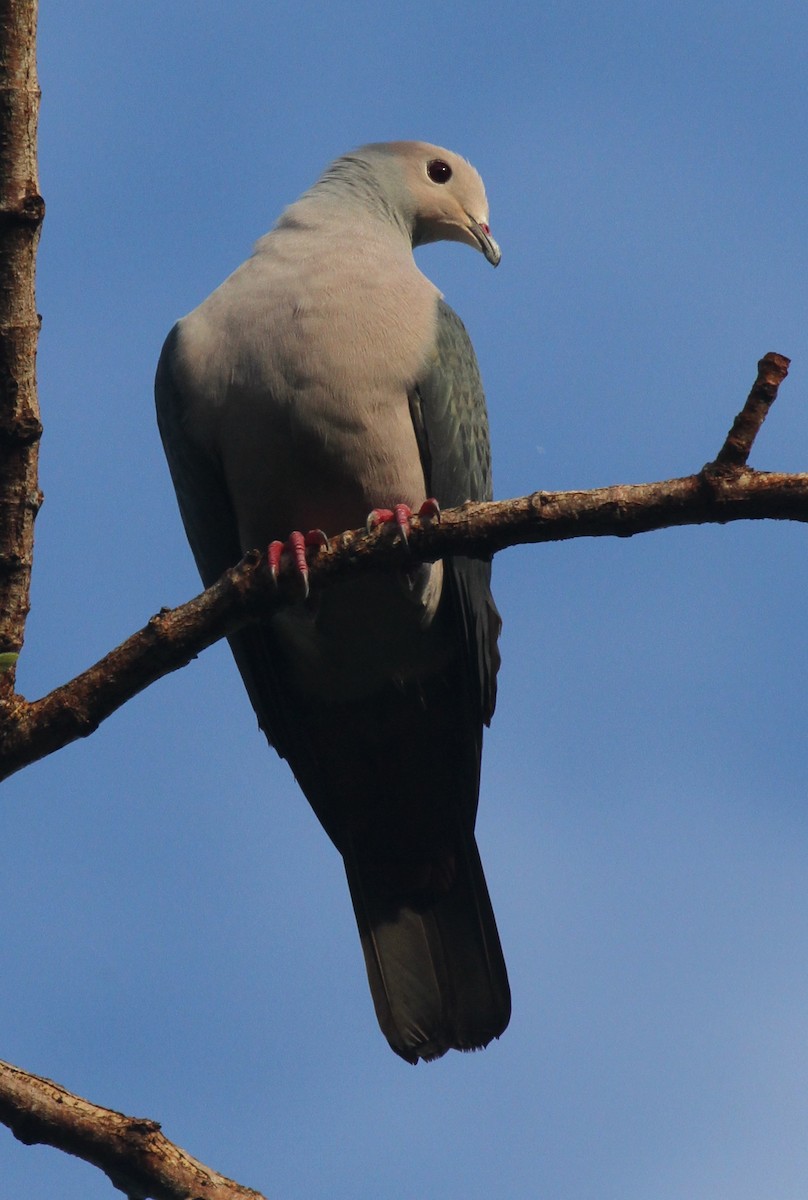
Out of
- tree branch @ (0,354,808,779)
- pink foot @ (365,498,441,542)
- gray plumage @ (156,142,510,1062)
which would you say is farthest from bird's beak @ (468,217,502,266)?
tree branch @ (0,354,808,779)

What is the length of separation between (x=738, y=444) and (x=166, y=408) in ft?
7.66

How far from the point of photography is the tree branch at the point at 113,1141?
3369 mm

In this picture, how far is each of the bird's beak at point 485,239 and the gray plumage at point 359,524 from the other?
0.52 m

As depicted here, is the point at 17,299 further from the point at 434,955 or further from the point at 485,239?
the point at 485,239

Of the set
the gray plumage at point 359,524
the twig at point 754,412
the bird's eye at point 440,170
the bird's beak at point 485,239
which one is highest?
the bird's eye at point 440,170

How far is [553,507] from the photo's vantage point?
11.9 ft

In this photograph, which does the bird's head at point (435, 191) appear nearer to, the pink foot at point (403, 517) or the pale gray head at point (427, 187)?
the pale gray head at point (427, 187)

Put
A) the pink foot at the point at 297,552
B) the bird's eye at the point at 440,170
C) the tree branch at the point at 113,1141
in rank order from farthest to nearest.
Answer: the bird's eye at the point at 440,170, the pink foot at the point at 297,552, the tree branch at the point at 113,1141

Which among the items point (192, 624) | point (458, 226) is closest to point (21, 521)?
point (192, 624)

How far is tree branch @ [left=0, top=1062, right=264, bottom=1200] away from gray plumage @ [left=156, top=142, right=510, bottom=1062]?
5.69 ft

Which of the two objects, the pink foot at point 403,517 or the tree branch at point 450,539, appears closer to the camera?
the tree branch at point 450,539

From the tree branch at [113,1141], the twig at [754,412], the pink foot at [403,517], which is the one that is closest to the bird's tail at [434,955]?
the pink foot at [403,517]

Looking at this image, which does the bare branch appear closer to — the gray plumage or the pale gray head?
the gray plumage

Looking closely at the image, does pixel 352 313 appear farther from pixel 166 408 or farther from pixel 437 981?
pixel 437 981
